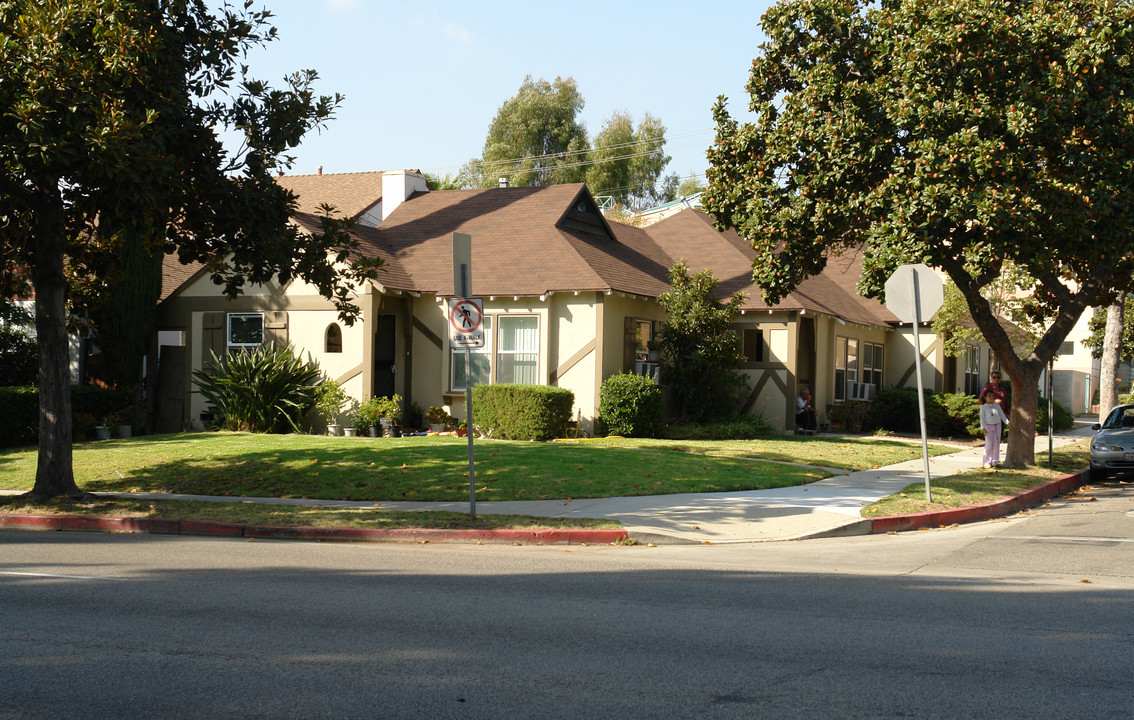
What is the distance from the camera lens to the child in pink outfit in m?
17.5

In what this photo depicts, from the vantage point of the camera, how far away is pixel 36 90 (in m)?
10.8

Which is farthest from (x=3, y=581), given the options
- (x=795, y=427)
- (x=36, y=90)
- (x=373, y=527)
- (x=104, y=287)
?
(x=795, y=427)

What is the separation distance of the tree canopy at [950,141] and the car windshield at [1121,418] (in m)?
2.94

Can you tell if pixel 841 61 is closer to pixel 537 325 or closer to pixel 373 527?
pixel 537 325

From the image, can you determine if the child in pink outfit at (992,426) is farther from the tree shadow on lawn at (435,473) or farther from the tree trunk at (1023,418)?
the tree shadow on lawn at (435,473)

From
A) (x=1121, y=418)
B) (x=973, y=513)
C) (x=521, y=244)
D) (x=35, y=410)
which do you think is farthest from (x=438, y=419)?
(x=1121, y=418)

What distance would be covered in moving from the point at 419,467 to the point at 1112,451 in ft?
41.1

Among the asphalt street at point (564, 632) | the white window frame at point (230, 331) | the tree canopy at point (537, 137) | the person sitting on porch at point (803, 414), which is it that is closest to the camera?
the asphalt street at point (564, 632)

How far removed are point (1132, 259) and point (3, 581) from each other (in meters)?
17.8

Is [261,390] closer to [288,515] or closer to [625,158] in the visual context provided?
[288,515]

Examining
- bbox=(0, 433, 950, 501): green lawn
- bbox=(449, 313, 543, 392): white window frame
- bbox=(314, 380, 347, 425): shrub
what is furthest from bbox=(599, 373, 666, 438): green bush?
bbox=(314, 380, 347, 425): shrub

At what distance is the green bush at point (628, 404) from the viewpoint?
69.2 feet

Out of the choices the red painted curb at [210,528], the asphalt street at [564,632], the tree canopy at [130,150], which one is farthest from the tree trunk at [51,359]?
the asphalt street at [564,632]

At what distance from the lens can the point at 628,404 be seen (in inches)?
830
